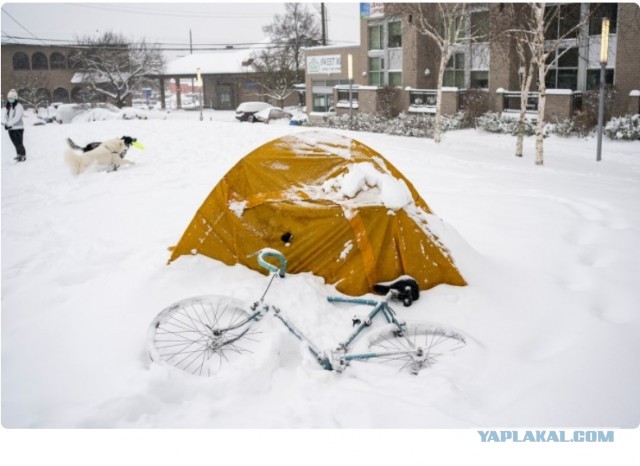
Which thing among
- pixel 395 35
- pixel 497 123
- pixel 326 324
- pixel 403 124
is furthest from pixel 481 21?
pixel 326 324

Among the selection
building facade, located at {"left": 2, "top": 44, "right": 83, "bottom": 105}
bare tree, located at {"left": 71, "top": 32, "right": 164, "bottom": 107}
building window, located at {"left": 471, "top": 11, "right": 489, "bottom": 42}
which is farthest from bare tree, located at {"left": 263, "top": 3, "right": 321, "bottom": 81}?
building window, located at {"left": 471, "top": 11, "right": 489, "bottom": 42}

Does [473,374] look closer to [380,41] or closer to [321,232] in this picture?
[321,232]

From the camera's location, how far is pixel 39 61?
124ft

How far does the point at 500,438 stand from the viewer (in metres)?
3.17

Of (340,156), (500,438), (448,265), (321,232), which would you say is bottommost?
(500,438)

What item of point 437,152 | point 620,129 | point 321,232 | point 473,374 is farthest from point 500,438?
point 620,129

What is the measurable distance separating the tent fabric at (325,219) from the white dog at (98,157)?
20.8ft

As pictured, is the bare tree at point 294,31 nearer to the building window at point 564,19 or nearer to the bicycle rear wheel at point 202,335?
the building window at point 564,19

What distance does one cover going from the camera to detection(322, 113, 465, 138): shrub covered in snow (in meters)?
21.3

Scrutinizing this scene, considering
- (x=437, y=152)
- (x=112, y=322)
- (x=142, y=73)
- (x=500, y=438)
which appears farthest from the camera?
(x=142, y=73)

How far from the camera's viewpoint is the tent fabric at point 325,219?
15.5 ft

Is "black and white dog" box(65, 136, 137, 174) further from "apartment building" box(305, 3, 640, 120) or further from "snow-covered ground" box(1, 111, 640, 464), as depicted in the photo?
"apartment building" box(305, 3, 640, 120)

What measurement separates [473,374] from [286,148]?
2879 mm

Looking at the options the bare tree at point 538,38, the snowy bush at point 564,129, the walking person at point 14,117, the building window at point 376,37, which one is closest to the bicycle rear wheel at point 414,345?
the bare tree at point 538,38
